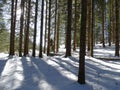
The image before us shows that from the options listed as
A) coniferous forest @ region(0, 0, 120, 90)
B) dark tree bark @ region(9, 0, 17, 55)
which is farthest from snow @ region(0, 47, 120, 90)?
dark tree bark @ region(9, 0, 17, 55)

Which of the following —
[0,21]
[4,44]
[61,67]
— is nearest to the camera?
[61,67]

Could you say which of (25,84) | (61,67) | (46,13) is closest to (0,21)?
(46,13)

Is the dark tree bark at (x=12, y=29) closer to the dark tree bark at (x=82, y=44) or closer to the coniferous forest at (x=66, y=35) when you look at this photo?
the coniferous forest at (x=66, y=35)

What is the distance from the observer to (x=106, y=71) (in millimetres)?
15578

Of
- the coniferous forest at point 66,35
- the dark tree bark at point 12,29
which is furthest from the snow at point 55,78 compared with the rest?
the dark tree bark at point 12,29

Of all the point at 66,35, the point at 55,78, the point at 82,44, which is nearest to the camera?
the point at 82,44

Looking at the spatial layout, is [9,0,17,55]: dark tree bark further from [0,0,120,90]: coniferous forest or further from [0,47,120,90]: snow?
[0,47,120,90]: snow

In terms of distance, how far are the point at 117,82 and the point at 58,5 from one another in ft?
78.1

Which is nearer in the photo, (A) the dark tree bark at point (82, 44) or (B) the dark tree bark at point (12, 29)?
(A) the dark tree bark at point (82, 44)

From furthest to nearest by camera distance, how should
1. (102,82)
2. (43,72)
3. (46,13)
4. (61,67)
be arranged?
1. (46,13)
2. (61,67)
3. (43,72)
4. (102,82)

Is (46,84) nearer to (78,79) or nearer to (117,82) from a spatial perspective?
(78,79)

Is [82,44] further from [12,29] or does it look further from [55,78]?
[12,29]

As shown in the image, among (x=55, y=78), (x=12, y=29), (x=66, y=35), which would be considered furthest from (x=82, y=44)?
(x=12, y=29)

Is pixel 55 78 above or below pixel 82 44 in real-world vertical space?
below
